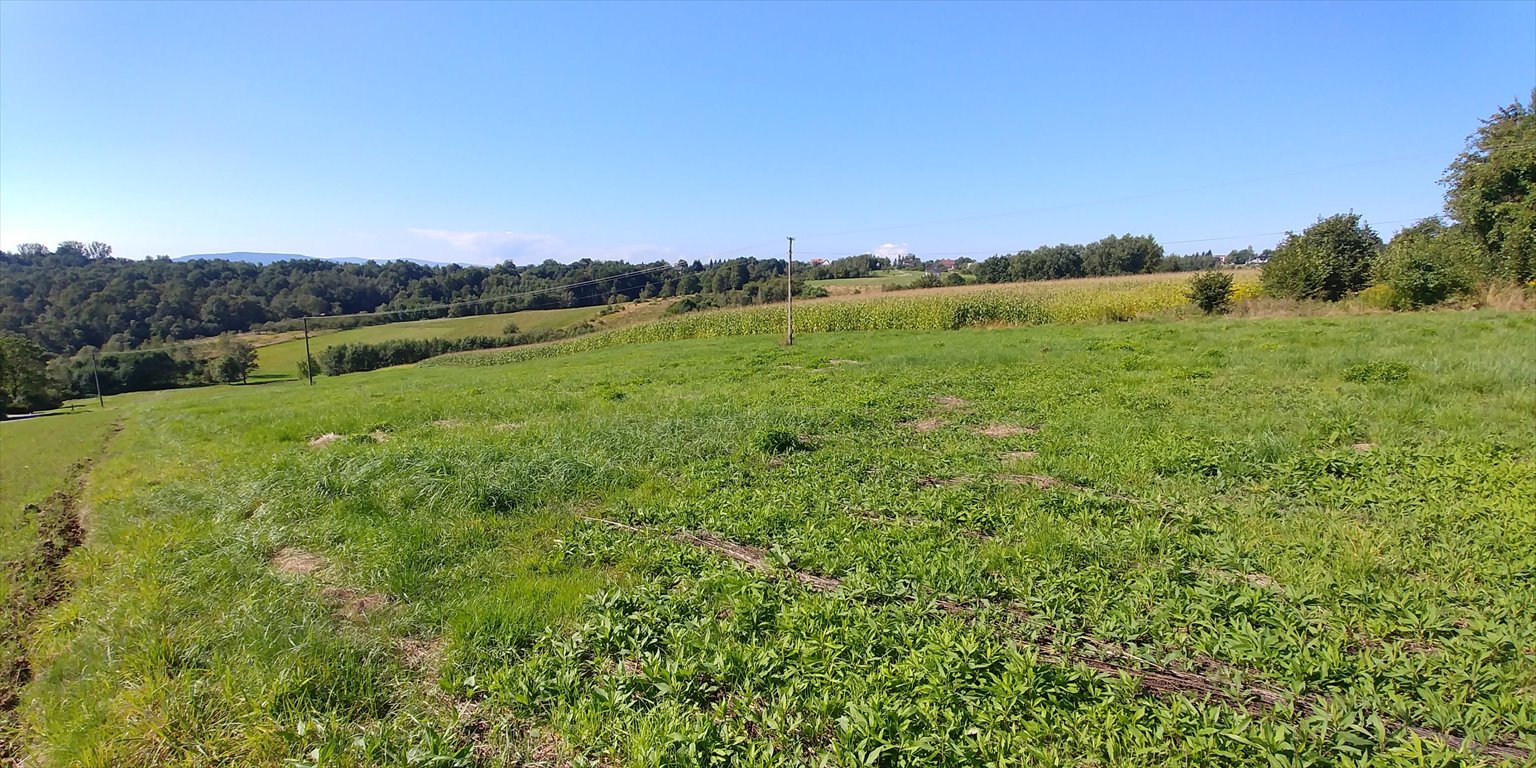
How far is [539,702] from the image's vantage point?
10.4 feet

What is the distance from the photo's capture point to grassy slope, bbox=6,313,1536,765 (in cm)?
288

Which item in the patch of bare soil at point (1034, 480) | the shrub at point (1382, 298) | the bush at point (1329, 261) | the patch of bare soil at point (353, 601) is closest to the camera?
the patch of bare soil at point (353, 601)

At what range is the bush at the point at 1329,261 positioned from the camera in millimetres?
26594

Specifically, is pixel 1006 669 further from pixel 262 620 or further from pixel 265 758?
pixel 262 620

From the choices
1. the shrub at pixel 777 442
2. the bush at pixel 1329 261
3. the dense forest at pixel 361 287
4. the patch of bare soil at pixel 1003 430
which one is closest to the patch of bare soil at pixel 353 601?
the shrub at pixel 777 442

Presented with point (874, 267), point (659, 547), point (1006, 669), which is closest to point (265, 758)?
point (659, 547)

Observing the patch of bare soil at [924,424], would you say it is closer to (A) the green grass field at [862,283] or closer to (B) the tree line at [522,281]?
(B) the tree line at [522,281]

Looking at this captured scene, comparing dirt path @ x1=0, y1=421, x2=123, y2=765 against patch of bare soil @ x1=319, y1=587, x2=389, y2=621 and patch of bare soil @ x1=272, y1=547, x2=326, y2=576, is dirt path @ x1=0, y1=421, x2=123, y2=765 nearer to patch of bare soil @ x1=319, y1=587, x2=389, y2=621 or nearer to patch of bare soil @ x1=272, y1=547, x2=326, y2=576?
patch of bare soil @ x1=272, y1=547, x2=326, y2=576

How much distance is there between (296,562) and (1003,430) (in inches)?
317

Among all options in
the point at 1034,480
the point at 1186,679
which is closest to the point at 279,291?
the point at 1034,480

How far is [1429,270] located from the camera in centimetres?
2225

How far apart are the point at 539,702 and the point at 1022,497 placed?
14.4ft

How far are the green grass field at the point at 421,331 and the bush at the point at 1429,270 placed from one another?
57090 mm

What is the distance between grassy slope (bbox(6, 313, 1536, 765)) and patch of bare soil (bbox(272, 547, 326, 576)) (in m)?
0.13
